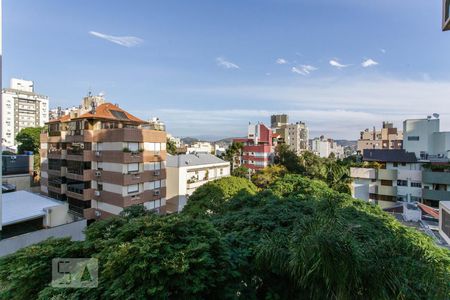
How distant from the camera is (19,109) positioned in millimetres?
58875

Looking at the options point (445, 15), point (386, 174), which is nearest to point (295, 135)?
point (386, 174)

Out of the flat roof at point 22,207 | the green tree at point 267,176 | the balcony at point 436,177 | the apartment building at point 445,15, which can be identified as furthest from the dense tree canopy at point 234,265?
the green tree at point 267,176

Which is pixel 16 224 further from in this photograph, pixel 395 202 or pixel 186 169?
pixel 395 202

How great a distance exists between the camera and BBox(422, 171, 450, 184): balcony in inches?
715

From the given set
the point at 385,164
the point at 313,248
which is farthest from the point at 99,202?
the point at 385,164

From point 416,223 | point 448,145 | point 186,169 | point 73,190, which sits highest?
point 448,145

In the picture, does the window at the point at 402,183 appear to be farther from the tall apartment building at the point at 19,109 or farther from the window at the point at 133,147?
the tall apartment building at the point at 19,109

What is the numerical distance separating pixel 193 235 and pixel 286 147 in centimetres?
3788

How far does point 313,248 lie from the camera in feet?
9.17

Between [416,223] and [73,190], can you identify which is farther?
[73,190]

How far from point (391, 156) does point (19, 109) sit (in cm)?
7585

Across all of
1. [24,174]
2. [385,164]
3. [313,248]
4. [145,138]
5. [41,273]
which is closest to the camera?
[313,248]

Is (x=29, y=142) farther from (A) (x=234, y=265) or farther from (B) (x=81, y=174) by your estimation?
(A) (x=234, y=265)

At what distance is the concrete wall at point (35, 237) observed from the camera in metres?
8.58
